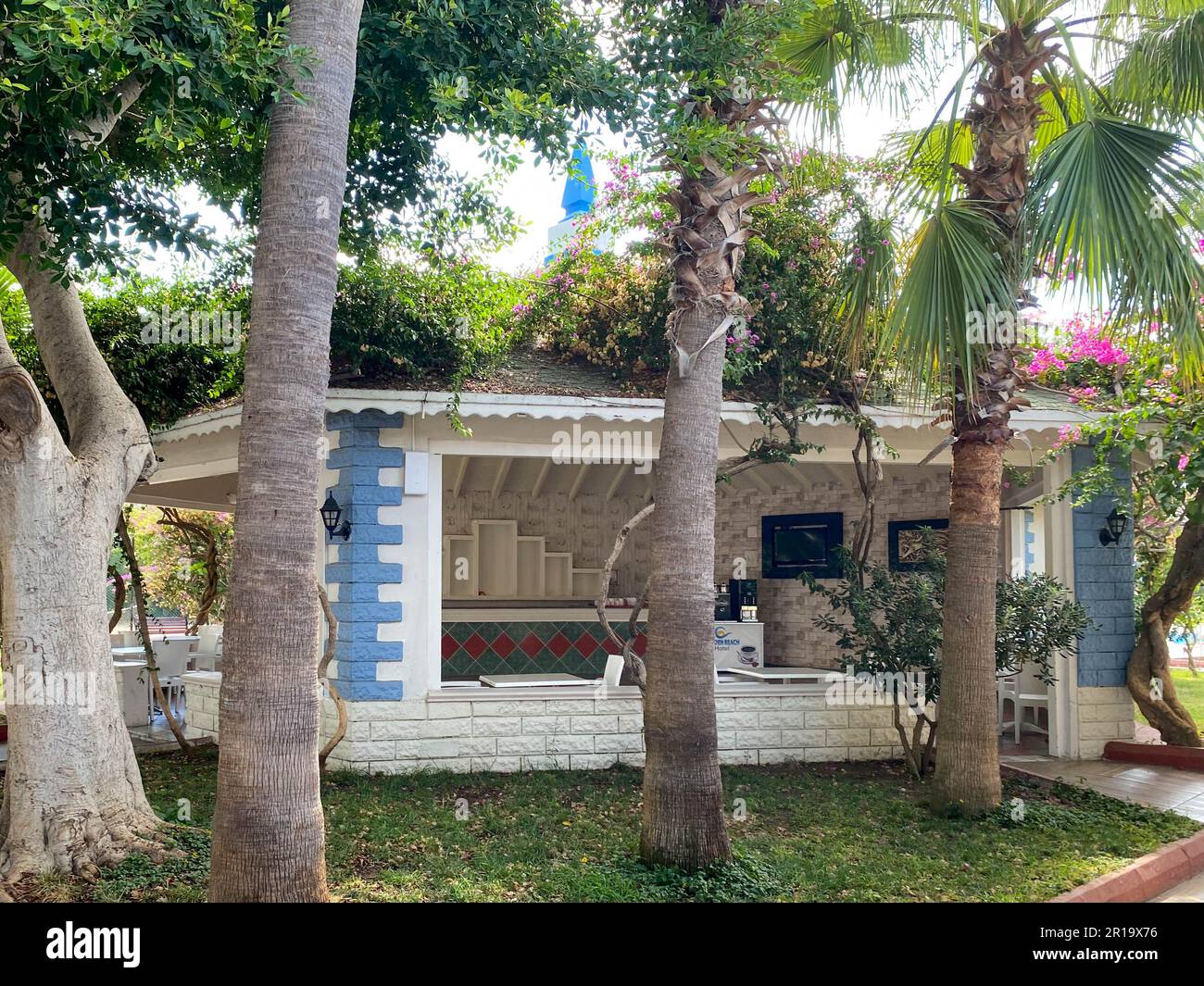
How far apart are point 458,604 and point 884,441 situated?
557 cm

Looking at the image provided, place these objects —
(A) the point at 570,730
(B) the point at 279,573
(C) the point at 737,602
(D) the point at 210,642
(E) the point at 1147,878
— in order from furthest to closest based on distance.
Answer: (C) the point at 737,602 < (D) the point at 210,642 < (A) the point at 570,730 < (E) the point at 1147,878 < (B) the point at 279,573

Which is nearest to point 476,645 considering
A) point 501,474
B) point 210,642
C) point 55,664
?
point 501,474

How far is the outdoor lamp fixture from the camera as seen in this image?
34.0ft

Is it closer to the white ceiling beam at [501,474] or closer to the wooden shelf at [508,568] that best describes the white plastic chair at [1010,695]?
the wooden shelf at [508,568]

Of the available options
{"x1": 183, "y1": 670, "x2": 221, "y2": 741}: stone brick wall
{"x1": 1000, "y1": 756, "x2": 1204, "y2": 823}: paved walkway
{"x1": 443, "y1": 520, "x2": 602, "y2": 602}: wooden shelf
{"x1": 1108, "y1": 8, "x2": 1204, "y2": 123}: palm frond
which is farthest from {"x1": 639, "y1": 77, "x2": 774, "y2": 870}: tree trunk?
{"x1": 443, "y1": 520, "x2": 602, "y2": 602}: wooden shelf

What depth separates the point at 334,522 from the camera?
9.03 m

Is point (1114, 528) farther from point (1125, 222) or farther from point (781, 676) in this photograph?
point (1125, 222)

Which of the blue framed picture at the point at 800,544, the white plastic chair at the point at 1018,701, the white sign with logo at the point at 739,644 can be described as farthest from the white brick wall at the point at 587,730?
the blue framed picture at the point at 800,544

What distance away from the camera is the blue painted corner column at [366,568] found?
9.04 metres

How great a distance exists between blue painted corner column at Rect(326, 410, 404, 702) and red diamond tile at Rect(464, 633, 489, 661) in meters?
3.58

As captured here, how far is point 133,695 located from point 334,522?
193 inches

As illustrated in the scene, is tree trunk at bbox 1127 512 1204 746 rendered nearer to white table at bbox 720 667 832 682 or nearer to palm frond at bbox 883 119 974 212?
white table at bbox 720 667 832 682

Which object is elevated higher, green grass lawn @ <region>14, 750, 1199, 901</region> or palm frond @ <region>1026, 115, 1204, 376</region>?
palm frond @ <region>1026, 115, 1204, 376</region>

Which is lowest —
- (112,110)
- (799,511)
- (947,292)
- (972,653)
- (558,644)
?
(558,644)
